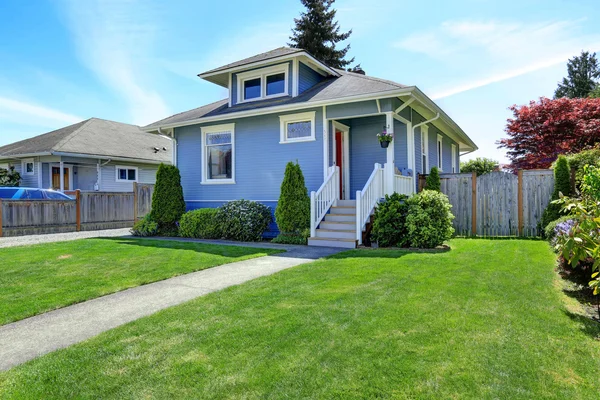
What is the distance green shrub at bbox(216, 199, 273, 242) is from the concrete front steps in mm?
1945

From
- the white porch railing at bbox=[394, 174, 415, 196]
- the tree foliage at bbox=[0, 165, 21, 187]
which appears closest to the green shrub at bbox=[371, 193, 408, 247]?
the white porch railing at bbox=[394, 174, 415, 196]

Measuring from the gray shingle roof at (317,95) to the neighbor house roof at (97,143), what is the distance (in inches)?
159

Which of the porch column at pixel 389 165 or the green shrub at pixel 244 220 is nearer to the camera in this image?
the porch column at pixel 389 165

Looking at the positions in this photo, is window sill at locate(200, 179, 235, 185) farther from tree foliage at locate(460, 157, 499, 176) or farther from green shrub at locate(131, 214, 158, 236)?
tree foliage at locate(460, 157, 499, 176)

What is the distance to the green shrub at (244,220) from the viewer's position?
1049 cm

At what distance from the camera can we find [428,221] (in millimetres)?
8008

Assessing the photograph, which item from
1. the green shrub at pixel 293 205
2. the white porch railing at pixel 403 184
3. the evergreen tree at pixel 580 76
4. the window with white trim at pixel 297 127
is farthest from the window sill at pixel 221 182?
the evergreen tree at pixel 580 76

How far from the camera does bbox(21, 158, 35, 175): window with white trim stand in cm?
1844

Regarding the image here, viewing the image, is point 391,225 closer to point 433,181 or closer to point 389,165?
point 389,165

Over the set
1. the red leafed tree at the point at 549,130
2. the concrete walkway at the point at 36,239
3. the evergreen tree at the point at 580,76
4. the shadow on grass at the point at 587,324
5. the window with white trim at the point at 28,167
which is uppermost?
the evergreen tree at the point at 580,76

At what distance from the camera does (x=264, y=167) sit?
11555 millimetres

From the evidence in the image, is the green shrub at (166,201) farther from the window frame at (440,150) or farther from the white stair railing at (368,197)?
the window frame at (440,150)

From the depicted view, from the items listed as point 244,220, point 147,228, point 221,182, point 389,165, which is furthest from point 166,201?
point 389,165

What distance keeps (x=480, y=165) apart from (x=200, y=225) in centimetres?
2125
